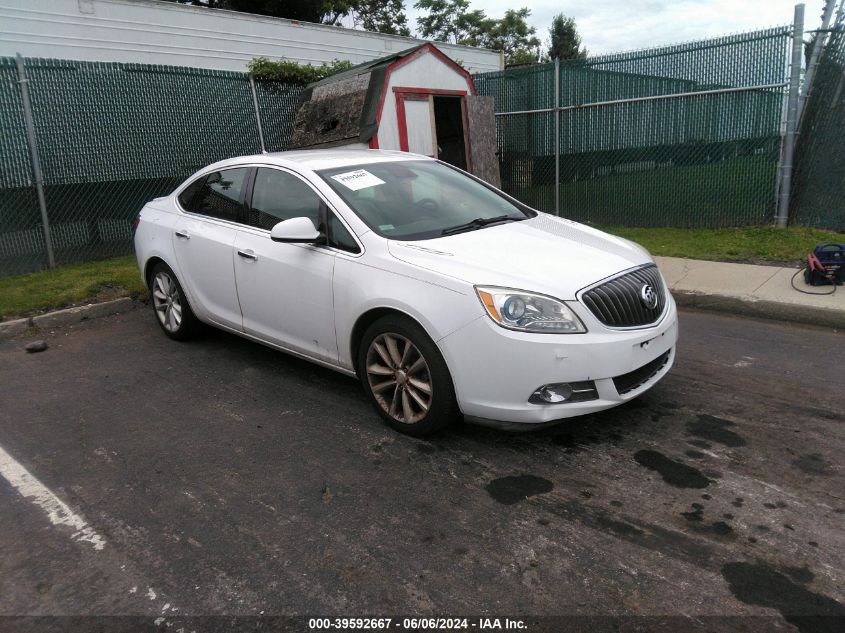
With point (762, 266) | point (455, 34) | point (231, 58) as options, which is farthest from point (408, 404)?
point (455, 34)

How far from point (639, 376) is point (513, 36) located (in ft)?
173

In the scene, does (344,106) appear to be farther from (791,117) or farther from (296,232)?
(296,232)

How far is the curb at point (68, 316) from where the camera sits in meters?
6.25

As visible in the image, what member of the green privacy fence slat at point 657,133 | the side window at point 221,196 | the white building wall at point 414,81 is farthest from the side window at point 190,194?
the green privacy fence slat at point 657,133

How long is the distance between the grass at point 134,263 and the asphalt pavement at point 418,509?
7.97 ft

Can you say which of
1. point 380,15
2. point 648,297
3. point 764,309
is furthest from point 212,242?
point 380,15

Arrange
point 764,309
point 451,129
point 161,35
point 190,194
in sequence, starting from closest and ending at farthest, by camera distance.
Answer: point 190,194 < point 764,309 < point 451,129 < point 161,35

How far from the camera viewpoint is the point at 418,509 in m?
3.08

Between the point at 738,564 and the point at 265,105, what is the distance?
987cm

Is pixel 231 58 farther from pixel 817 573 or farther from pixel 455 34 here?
pixel 455 34

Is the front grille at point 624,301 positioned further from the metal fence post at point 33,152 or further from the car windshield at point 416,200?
the metal fence post at point 33,152

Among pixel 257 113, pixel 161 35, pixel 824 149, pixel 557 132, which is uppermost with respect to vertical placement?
pixel 161 35

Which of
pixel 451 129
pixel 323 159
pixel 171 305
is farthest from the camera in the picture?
pixel 451 129

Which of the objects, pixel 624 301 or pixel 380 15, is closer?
pixel 624 301
